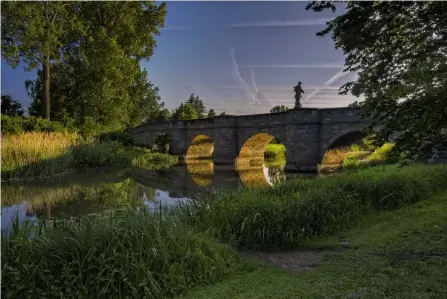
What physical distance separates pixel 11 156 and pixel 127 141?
1641cm

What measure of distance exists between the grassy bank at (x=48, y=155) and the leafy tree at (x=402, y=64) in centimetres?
1402

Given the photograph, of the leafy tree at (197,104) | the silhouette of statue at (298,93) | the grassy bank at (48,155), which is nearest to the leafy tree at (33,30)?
the grassy bank at (48,155)

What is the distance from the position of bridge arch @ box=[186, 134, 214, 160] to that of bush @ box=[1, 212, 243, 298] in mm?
27083

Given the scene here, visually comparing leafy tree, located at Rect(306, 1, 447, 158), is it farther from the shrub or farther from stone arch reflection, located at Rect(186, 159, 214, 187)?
the shrub

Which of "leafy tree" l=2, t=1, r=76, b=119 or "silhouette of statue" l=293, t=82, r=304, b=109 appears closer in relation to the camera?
"leafy tree" l=2, t=1, r=76, b=119

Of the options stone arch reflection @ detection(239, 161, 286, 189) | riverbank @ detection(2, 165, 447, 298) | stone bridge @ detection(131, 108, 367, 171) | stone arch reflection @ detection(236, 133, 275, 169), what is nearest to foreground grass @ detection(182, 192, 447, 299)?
riverbank @ detection(2, 165, 447, 298)

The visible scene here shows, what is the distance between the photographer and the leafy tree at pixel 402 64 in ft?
11.7

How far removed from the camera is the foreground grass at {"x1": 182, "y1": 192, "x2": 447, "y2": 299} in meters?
3.42

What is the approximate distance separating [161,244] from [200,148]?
31.0 meters

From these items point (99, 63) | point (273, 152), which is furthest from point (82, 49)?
point (273, 152)

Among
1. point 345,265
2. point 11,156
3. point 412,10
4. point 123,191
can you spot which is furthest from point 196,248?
point 11,156

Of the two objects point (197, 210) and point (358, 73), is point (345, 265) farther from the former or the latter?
point (197, 210)

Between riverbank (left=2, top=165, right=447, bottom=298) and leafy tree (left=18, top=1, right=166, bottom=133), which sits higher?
leafy tree (left=18, top=1, right=166, bottom=133)

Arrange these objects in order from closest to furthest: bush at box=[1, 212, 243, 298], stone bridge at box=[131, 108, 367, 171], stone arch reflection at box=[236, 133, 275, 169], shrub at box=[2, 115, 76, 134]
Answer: bush at box=[1, 212, 243, 298], shrub at box=[2, 115, 76, 134], stone bridge at box=[131, 108, 367, 171], stone arch reflection at box=[236, 133, 275, 169]
